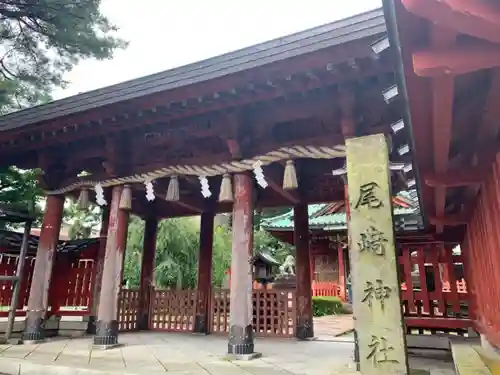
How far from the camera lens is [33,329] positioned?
694 cm

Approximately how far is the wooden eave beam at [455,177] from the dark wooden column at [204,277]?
651cm

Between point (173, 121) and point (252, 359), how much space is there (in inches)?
154

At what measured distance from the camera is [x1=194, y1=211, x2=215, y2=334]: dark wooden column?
8820 mm

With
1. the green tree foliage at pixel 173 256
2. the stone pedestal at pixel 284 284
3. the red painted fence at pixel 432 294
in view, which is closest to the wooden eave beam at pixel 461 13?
the red painted fence at pixel 432 294

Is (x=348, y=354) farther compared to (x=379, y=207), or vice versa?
(x=348, y=354)

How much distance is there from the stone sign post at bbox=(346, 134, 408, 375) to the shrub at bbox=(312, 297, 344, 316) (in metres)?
12.7

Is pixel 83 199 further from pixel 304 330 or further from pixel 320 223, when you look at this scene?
pixel 320 223

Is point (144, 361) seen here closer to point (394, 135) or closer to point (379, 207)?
point (379, 207)

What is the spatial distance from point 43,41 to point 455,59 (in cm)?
1161

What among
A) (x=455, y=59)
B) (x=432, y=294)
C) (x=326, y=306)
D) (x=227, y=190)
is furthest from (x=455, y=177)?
(x=326, y=306)

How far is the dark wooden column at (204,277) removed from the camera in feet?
28.9

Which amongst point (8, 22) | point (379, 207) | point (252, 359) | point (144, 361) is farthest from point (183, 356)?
point (8, 22)

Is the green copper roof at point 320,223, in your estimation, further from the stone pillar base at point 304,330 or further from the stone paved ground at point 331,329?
the stone pillar base at point 304,330

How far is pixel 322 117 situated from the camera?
5.62 meters
